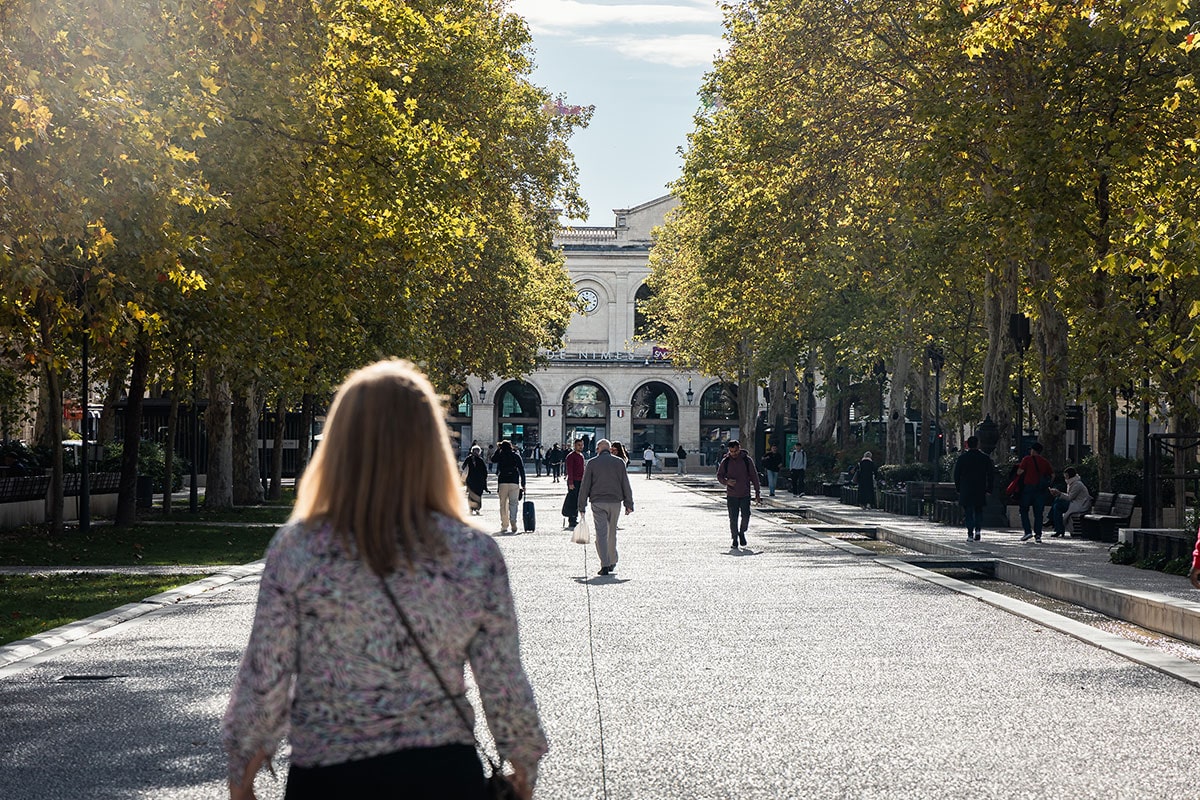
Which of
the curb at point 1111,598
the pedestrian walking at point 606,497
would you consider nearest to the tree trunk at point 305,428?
the pedestrian walking at point 606,497

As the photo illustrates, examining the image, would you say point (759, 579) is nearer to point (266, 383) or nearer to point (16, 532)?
point (16, 532)

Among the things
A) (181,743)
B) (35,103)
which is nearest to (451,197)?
(35,103)

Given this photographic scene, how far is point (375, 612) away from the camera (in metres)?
3.73

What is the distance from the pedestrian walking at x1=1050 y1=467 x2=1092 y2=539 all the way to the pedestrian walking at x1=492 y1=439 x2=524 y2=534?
9175 millimetres

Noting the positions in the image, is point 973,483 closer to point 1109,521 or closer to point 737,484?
point 1109,521

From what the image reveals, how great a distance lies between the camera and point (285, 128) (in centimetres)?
2175

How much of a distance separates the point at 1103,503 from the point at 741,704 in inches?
847

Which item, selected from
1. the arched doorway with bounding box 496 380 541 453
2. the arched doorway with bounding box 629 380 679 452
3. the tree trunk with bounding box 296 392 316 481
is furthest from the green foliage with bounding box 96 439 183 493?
the arched doorway with bounding box 629 380 679 452

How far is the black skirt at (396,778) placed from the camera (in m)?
3.68

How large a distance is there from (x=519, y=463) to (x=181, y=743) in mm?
22299

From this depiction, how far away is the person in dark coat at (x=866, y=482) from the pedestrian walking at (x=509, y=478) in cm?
1370

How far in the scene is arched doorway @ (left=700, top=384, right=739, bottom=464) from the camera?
107 m

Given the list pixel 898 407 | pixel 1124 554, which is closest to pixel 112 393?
pixel 898 407

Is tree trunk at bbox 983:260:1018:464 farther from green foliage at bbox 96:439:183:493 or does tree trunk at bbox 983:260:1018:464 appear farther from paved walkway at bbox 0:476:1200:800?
green foliage at bbox 96:439:183:493
